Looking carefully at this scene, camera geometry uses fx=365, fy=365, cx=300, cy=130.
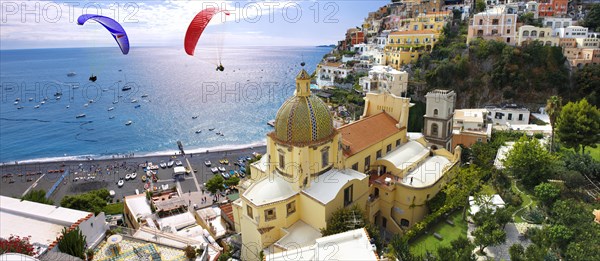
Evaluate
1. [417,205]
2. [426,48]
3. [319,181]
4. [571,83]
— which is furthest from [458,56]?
[319,181]

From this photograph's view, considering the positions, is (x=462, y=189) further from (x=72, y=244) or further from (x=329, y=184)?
(x=72, y=244)

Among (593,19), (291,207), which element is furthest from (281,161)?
(593,19)

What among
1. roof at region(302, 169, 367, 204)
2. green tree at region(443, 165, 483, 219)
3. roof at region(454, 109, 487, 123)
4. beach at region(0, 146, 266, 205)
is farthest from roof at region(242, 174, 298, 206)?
roof at region(454, 109, 487, 123)

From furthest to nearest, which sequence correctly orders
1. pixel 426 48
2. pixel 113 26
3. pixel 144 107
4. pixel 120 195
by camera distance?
pixel 144 107, pixel 426 48, pixel 120 195, pixel 113 26

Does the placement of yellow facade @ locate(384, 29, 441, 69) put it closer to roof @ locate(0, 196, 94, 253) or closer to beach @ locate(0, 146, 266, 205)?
beach @ locate(0, 146, 266, 205)

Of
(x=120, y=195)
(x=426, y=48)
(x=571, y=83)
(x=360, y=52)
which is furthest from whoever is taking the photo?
(x=360, y=52)

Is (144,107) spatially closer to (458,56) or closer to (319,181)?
(458,56)
